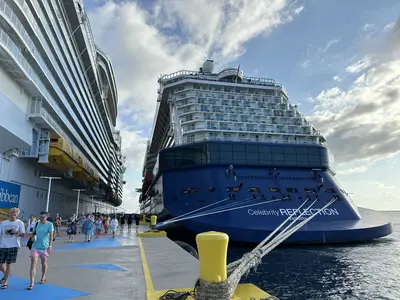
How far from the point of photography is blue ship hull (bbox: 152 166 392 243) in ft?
54.9

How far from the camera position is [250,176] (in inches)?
817

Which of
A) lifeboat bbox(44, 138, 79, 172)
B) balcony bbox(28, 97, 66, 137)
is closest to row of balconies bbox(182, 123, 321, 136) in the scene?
lifeboat bbox(44, 138, 79, 172)

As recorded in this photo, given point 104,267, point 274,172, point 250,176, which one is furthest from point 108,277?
point 274,172

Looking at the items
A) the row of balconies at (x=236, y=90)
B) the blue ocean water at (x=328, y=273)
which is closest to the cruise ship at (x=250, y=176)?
the row of balconies at (x=236, y=90)

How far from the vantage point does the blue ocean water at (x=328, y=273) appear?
8.91m

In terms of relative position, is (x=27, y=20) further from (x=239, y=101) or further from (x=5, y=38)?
(x=239, y=101)

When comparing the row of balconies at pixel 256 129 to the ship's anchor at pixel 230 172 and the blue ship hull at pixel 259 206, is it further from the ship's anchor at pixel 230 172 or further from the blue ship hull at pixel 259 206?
the ship's anchor at pixel 230 172

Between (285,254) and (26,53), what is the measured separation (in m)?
19.9

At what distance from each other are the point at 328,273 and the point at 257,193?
345 inches

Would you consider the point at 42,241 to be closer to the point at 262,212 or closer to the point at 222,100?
the point at 262,212

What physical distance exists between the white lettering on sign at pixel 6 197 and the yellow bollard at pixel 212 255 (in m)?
18.9

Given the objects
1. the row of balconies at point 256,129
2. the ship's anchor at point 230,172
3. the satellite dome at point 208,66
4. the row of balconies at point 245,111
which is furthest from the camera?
the satellite dome at point 208,66

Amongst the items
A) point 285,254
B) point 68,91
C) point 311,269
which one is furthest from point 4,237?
point 68,91

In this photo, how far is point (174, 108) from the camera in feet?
104
